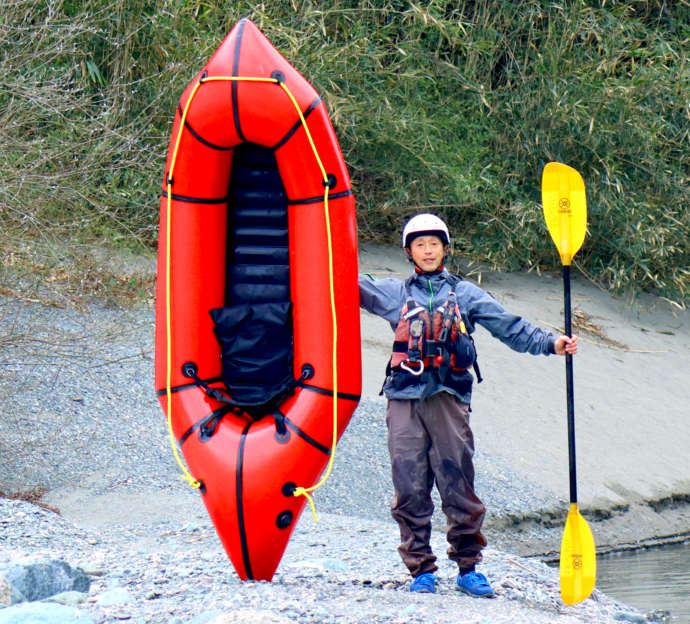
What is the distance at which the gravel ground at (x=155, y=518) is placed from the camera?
331 cm

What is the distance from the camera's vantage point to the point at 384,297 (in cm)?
357

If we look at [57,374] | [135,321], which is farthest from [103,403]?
[135,321]

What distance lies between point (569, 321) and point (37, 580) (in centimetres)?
199

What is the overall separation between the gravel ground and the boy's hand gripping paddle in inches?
5.5

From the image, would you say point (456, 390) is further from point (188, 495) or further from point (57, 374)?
point (57, 374)

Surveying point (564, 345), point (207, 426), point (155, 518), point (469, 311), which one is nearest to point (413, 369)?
point (469, 311)

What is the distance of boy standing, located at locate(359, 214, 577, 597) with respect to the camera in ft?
11.2

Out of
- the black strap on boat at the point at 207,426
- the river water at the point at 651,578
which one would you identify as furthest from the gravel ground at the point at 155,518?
the black strap on boat at the point at 207,426

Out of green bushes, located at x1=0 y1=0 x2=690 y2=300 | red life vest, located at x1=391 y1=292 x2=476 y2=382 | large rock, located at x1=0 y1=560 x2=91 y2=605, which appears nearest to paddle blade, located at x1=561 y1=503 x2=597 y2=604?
red life vest, located at x1=391 y1=292 x2=476 y2=382

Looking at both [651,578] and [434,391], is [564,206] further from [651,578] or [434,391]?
[651,578]

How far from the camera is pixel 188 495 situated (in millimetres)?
5355

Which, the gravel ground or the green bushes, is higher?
the green bushes

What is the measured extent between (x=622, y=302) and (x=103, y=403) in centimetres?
543

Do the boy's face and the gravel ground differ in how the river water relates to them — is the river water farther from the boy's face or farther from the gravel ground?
the boy's face
